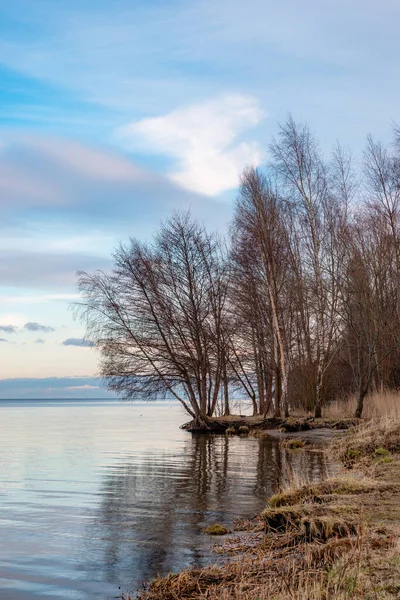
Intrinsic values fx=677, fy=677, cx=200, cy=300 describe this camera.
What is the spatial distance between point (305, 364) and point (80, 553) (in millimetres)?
28955

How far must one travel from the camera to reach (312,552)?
294 inches

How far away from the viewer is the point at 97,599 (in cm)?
712

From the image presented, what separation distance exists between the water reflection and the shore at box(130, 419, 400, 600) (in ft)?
2.29

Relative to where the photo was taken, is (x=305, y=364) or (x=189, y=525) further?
(x=305, y=364)

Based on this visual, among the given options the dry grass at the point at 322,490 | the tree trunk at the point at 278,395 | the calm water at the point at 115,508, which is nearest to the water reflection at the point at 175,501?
the calm water at the point at 115,508

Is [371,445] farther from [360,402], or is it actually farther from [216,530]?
[360,402]

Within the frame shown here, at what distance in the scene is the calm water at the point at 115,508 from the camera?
8188mm

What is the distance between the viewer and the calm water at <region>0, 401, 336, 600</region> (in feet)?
26.9

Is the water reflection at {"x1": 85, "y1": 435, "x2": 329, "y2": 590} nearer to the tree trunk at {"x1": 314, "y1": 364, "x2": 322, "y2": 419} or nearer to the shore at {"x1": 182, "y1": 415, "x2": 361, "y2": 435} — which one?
the shore at {"x1": 182, "y1": 415, "x2": 361, "y2": 435}

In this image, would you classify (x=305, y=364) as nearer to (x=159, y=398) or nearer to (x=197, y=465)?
(x=159, y=398)

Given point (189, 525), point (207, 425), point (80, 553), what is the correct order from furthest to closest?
point (207, 425) → point (189, 525) → point (80, 553)

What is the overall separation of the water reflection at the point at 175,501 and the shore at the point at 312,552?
0.70m

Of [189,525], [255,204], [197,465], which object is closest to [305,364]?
[255,204]

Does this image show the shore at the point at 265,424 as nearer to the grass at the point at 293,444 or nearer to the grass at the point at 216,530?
the grass at the point at 293,444
